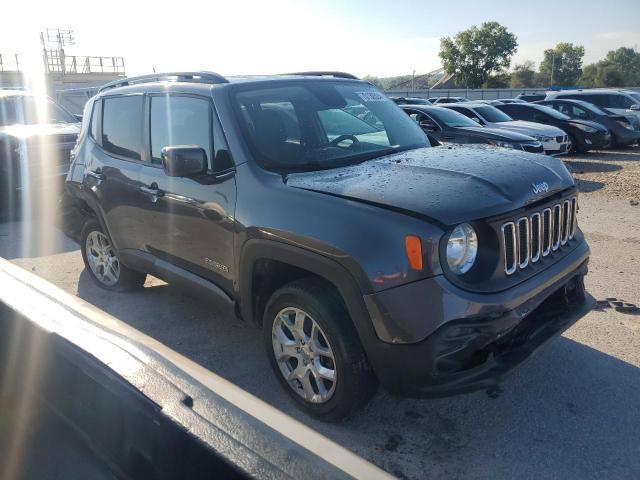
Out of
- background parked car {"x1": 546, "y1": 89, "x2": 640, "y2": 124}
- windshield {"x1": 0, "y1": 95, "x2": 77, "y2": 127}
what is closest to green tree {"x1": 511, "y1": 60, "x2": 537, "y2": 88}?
background parked car {"x1": 546, "y1": 89, "x2": 640, "y2": 124}

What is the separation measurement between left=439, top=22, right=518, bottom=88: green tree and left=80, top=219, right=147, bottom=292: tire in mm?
73356

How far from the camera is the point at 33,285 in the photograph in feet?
7.36

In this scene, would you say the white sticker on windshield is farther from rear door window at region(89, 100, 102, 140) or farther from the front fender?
rear door window at region(89, 100, 102, 140)

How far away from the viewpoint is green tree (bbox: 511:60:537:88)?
82000mm

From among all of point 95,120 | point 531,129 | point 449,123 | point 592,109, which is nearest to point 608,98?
point 592,109

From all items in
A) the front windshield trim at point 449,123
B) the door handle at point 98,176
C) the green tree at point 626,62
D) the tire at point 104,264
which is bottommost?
the tire at point 104,264

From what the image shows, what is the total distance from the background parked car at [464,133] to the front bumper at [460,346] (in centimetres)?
823

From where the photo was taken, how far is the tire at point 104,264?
5055 millimetres

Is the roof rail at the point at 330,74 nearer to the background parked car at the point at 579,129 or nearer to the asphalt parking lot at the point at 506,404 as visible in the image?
the asphalt parking lot at the point at 506,404

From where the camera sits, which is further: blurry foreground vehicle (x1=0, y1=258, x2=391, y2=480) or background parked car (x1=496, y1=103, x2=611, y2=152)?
background parked car (x1=496, y1=103, x2=611, y2=152)

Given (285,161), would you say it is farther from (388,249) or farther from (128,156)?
(128,156)

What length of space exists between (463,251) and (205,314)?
271cm

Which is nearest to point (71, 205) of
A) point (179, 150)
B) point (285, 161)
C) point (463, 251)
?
point (179, 150)

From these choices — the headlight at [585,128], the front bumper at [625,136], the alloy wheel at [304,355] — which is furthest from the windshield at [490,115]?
the alloy wheel at [304,355]
